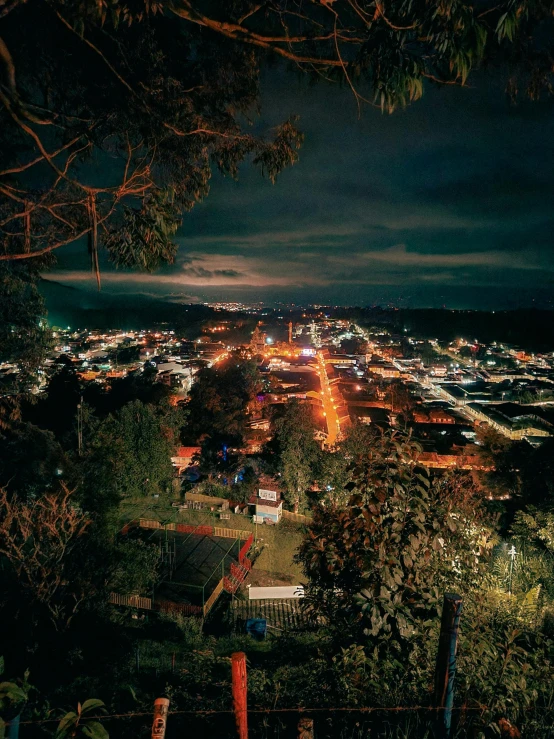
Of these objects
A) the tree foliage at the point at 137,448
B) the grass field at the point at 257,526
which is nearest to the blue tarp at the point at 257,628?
the grass field at the point at 257,526

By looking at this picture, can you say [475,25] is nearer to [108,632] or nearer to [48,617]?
[48,617]

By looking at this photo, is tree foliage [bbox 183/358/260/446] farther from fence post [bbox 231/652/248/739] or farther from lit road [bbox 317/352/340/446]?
fence post [bbox 231/652/248/739]

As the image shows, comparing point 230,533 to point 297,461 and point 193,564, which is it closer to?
point 193,564

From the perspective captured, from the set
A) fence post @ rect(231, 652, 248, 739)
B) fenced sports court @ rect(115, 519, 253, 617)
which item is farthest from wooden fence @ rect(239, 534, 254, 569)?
fence post @ rect(231, 652, 248, 739)

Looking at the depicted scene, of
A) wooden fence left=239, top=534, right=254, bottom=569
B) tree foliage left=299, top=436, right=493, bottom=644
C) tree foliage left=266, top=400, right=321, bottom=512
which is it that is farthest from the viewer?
tree foliage left=266, top=400, right=321, bottom=512

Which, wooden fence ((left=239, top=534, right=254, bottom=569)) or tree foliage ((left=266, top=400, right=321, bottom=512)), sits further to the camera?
tree foliage ((left=266, top=400, right=321, bottom=512))

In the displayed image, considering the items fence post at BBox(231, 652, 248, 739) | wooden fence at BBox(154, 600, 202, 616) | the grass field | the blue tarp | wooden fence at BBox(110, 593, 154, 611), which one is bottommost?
the grass field
